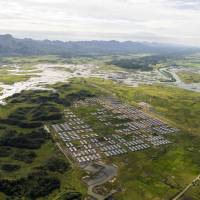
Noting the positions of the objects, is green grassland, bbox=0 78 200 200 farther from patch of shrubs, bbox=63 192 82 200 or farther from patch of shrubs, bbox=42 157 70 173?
patch of shrubs, bbox=42 157 70 173

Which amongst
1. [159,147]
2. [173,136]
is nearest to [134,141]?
[159,147]

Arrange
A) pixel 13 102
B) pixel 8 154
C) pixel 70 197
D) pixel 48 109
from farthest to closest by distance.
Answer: pixel 13 102, pixel 48 109, pixel 8 154, pixel 70 197

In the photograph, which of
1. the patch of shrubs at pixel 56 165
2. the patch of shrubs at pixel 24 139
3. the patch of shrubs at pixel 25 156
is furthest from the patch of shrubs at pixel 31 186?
the patch of shrubs at pixel 24 139

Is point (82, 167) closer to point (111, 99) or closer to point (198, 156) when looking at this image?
point (198, 156)

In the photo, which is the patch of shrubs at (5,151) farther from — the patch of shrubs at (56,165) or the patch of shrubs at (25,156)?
the patch of shrubs at (56,165)

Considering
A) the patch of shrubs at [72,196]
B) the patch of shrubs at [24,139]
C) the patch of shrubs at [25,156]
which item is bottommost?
the patch of shrubs at [72,196]

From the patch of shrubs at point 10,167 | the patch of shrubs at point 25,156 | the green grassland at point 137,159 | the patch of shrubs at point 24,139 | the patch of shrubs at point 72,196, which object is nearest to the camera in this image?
the patch of shrubs at point 72,196

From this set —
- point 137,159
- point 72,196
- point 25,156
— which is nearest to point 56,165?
point 25,156

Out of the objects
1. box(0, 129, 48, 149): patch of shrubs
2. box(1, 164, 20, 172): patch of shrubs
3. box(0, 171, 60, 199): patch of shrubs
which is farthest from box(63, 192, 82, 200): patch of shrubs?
box(0, 129, 48, 149): patch of shrubs
